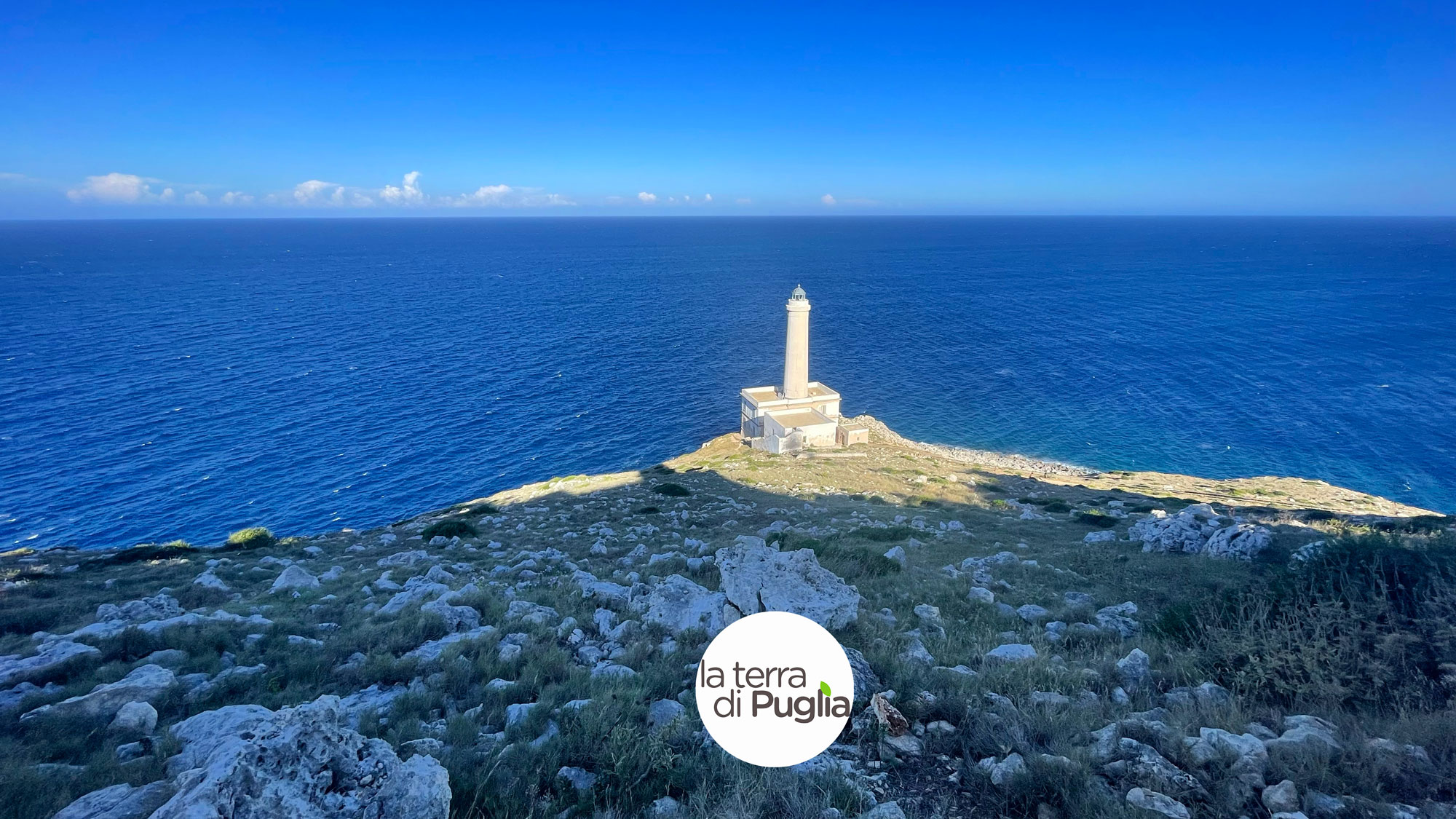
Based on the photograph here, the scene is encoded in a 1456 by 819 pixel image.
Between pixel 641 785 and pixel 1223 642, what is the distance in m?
7.54

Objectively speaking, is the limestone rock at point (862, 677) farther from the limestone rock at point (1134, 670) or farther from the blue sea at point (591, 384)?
the blue sea at point (591, 384)

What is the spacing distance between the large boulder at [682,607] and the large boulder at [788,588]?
341 millimetres

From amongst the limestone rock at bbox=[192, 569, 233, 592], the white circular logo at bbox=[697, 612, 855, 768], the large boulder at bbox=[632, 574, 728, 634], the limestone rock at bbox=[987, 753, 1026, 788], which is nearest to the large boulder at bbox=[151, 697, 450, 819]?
the white circular logo at bbox=[697, 612, 855, 768]

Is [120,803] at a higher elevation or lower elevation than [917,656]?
higher

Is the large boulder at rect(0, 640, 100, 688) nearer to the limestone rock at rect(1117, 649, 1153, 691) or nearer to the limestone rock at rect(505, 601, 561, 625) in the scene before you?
the limestone rock at rect(505, 601, 561, 625)

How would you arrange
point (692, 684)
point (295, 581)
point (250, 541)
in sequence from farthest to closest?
point (250, 541) < point (295, 581) < point (692, 684)

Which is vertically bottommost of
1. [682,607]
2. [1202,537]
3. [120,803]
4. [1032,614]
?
[1202,537]

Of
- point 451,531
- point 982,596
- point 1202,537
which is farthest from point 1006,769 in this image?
point 451,531

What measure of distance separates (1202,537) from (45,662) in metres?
22.6

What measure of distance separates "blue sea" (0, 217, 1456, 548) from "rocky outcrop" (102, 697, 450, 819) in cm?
4264

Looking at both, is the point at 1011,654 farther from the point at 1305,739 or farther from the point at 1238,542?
the point at 1238,542

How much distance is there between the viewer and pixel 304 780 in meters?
4.25

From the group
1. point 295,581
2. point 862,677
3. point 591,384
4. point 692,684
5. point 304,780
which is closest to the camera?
point 304,780

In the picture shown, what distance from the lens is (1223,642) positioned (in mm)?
8008
